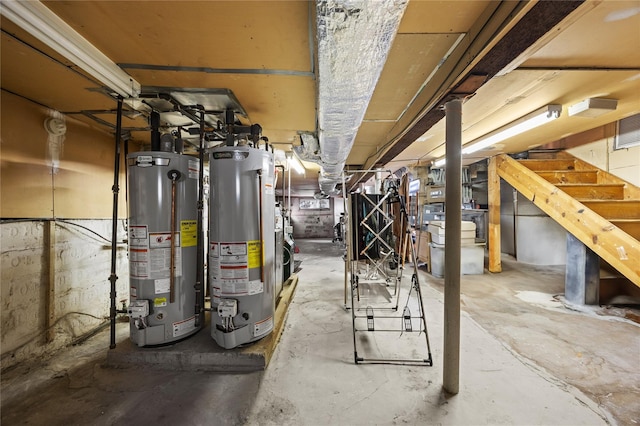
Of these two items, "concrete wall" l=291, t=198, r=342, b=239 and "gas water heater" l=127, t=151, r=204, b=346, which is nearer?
"gas water heater" l=127, t=151, r=204, b=346

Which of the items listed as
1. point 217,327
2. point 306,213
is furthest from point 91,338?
point 306,213

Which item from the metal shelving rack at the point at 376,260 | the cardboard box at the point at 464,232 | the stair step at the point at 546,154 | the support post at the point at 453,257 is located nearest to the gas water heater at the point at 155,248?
the metal shelving rack at the point at 376,260

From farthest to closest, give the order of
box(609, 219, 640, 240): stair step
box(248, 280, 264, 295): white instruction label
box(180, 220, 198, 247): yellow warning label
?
1. box(609, 219, 640, 240): stair step
2. box(180, 220, 198, 247): yellow warning label
3. box(248, 280, 264, 295): white instruction label

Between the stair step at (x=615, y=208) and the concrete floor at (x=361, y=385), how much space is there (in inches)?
54.5

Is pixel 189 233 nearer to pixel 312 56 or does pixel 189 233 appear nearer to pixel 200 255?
pixel 200 255

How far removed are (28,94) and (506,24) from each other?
129 inches

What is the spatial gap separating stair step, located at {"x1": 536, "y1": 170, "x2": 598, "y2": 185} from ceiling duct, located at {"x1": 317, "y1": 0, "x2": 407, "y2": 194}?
3.79 m

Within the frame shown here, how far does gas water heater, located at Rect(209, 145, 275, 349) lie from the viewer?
1970mm

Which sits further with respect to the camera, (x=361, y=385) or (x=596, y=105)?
(x=596, y=105)

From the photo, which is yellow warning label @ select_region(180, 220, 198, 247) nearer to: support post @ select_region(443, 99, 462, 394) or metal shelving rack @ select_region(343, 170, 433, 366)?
metal shelving rack @ select_region(343, 170, 433, 366)

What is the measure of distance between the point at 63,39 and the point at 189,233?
4.58 ft

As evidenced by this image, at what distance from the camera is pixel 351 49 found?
1.20 m

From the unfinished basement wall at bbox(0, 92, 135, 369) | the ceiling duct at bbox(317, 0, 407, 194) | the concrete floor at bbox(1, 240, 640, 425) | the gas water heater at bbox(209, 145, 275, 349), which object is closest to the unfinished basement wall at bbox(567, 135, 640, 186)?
the concrete floor at bbox(1, 240, 640, 425)

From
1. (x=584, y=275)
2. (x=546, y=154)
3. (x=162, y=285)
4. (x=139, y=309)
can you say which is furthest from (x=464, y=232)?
(x=139, y=309)
